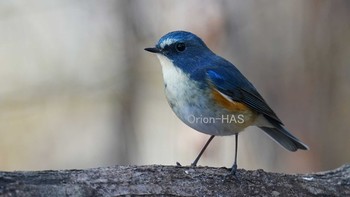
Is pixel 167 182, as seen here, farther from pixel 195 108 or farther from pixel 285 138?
pixel 285 138

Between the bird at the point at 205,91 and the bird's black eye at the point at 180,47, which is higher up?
the bird's black eye at the point at 180,47

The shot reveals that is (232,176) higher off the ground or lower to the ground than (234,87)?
lower

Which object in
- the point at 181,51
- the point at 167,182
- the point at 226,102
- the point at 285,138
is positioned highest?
the point at 181,51

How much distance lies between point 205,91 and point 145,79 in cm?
358

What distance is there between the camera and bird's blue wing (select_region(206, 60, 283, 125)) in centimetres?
420

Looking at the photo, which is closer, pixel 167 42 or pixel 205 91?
pixel 205 91

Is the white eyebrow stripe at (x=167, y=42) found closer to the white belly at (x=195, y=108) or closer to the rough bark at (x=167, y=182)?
the white belly at (x=195, y=108)

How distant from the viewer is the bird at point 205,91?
405 cm

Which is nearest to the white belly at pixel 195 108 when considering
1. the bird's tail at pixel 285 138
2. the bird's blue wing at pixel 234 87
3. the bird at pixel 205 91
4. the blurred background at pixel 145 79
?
the bird at pixel 205 91

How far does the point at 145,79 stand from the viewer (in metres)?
7.61

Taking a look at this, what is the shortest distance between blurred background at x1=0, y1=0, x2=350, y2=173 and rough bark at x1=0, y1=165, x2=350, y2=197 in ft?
7.78

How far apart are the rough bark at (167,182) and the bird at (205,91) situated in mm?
148

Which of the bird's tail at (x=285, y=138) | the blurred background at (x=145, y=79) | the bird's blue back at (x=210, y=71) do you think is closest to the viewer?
the bird's blue back at (x=210, y=71)

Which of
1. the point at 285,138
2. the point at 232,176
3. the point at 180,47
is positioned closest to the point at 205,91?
the point at 180,47
